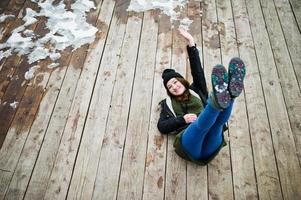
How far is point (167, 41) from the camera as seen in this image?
2809 millimetres

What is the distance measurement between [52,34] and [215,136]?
1.75 m

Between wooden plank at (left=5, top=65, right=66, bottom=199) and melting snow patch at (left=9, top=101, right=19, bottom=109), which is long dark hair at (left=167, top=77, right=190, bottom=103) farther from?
melting snow patch at (left=9, top=101, right=19, bottom=109)

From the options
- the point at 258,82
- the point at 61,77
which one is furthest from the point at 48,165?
the point at 258,82

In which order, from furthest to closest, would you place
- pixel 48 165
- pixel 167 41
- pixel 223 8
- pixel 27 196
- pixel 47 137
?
1. pixel 223 8
2. pixel 167 41
3. pixel 47 137
4. pixel 48 165
5. pixel 27 196

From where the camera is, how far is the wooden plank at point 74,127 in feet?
6.55

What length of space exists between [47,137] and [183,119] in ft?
2.94

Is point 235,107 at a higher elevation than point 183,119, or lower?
lower

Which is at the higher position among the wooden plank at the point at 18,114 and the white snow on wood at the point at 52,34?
the white snow on wood at the point at 52,34

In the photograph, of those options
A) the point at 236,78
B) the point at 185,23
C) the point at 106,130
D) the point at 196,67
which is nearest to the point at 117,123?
the point at 106,130

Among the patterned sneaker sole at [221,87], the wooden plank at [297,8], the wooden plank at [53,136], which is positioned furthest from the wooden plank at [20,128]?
the wooden plank at [297,8]

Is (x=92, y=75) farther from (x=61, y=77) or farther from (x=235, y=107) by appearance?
(x=235, y=107)

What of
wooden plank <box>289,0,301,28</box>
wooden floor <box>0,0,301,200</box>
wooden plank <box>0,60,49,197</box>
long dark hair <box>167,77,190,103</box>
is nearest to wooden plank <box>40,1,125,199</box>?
wooden floor <box>0,0,301,200</box>

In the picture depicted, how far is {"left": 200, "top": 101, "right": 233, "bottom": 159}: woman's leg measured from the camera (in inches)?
68.5

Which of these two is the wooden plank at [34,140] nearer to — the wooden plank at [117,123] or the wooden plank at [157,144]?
the wooden plank at [117,123]
